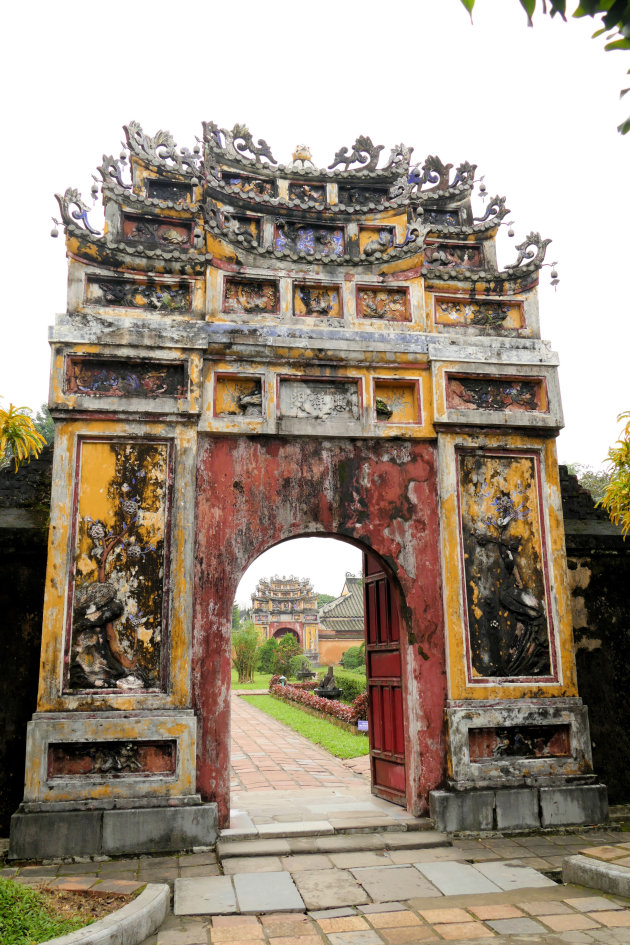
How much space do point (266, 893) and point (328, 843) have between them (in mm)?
1110

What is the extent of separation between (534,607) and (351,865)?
2783 millimetres

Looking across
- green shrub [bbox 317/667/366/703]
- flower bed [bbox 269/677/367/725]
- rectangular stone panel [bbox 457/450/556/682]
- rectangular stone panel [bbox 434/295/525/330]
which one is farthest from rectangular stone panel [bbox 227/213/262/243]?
green shrub [bbox 317/667/366/703]

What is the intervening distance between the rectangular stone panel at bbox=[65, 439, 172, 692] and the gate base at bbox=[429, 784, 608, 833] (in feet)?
8.52

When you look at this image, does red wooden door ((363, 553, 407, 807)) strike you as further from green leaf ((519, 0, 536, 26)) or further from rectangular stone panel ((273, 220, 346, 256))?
green leaf ((519, 0, 536, 26))

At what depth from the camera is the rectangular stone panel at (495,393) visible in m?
7.03

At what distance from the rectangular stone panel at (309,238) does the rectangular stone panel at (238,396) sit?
167cm

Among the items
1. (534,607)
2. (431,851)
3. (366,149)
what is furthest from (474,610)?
(366,149)

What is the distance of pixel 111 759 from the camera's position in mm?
5664

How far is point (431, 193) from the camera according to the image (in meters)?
8.23

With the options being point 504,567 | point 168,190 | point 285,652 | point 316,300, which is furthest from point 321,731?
point 285,652

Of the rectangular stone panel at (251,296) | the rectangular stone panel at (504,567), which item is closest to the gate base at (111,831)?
the rectangular stone panel at (504,567)

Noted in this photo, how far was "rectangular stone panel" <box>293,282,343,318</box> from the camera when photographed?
7078 mm

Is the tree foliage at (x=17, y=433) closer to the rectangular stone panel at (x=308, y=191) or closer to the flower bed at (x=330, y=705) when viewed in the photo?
the rectangular stone panel at (x=308, y=191)

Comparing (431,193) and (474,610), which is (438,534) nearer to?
(474,610)
